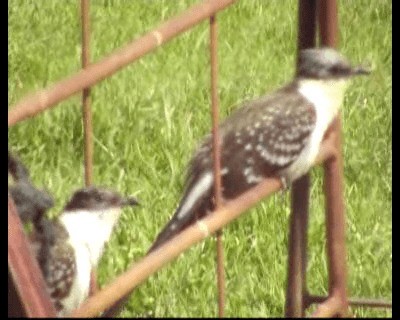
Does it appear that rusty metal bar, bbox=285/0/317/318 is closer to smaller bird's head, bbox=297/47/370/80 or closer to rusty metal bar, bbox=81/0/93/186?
smaller bird's head, bbox=297/47/370/80

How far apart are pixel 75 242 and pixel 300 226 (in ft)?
2.04

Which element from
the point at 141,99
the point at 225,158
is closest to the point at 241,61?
the point at 141,99

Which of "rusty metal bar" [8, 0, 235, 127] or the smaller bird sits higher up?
"rusty metal bar" [8, 0, 235, 127]

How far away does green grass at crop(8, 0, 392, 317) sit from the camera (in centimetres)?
316

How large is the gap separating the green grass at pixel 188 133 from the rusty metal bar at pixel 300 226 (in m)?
0.77

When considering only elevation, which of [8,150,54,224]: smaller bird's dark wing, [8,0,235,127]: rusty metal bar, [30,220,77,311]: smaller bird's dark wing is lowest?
[30,220,77,311]: smaller bird's dark wing

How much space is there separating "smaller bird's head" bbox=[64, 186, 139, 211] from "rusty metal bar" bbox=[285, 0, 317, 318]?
47 cm

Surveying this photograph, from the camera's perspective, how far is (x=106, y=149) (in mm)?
3678

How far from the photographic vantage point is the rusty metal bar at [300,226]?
2064 mm

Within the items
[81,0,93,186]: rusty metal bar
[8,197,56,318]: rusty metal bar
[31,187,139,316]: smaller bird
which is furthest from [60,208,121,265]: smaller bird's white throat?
[8,197,56,318]: rusty metal bar

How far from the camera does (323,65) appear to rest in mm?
2100

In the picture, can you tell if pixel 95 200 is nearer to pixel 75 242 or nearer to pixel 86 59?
pixel 75 242

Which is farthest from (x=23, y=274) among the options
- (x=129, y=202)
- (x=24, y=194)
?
(x=129, y=202)

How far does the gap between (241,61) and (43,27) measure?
0.76 meters
